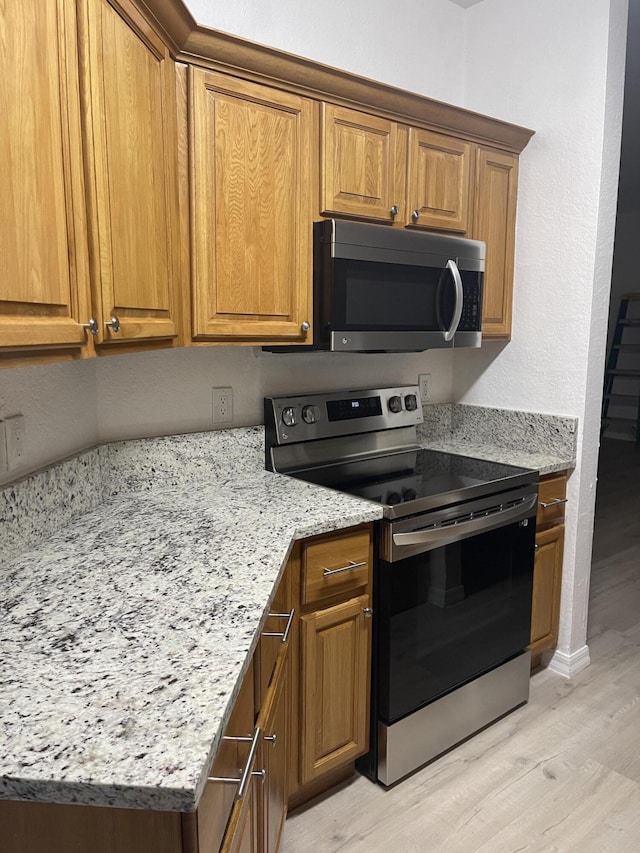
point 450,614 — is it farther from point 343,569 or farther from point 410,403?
point 410,403

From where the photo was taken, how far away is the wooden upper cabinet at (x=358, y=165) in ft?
5.97

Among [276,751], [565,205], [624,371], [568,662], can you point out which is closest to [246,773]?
[276,751]

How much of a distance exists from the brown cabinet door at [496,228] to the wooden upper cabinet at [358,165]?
1.48 ft

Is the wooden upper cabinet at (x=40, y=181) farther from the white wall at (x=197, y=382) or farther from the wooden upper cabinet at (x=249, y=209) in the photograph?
the white wall at (x=197, y=382)

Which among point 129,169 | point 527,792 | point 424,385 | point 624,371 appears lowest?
point 527,792

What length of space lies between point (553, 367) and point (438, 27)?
4.77ft

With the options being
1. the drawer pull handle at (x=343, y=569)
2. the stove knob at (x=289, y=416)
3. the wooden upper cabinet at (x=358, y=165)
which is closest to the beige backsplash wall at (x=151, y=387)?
the stove knob at (x=289, y=416)

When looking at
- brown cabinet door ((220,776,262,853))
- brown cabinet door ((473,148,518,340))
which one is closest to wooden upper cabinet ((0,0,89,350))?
brown cabinet door ((220,776,262,853))

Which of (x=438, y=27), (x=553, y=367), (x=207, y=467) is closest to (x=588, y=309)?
(x=553, y=367)

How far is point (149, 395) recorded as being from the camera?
6.25 ft

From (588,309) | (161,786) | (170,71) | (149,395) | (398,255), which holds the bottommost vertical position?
(161,786)

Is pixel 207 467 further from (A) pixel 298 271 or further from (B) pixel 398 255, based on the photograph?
(B) pixel 398 255

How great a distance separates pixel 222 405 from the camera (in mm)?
2061

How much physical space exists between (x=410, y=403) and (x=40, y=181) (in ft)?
5.73
